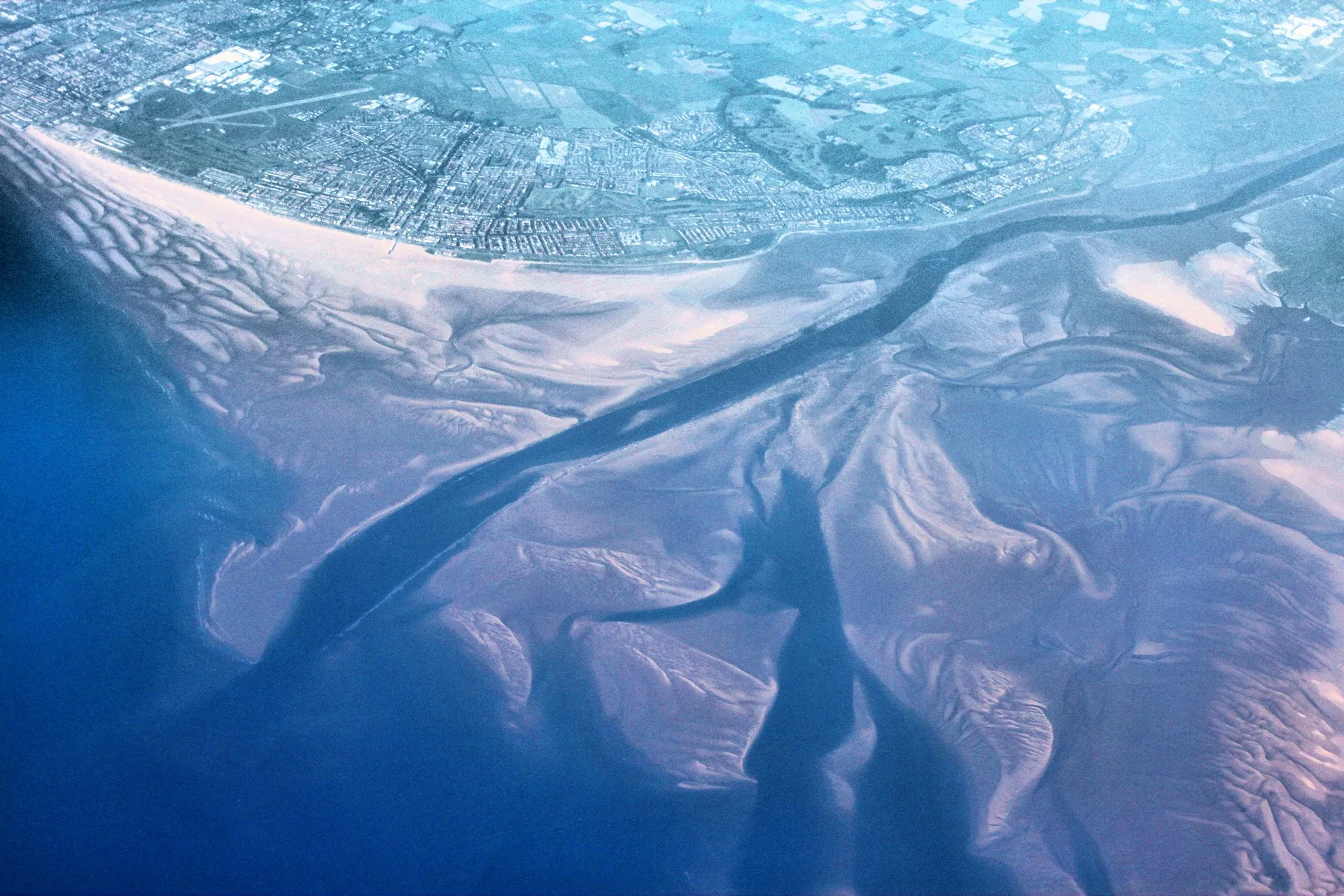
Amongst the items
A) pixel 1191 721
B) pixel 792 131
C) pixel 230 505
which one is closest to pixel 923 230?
pixel 792 131

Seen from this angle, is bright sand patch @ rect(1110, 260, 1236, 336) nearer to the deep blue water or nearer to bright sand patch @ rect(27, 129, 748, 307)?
bright sand patch @ rect(27, 129, 748, 307)

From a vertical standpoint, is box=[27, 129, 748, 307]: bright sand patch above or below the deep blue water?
above

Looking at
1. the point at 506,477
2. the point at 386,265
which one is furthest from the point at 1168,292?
the point at 386,265

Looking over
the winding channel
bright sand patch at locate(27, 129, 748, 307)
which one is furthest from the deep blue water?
bright sand patch at locate(27, 129, 748, 307)

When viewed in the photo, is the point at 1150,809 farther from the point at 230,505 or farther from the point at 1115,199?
the point at 1115,199

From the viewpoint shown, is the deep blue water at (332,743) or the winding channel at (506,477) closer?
the deep blue water at (332,743)

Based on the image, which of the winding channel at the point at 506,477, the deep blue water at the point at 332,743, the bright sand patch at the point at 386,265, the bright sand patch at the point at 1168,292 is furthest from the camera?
the bright sand patch at the point at 1168,292

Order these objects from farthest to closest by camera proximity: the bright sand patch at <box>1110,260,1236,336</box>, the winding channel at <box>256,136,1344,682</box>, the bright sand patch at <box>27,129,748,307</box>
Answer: the bright sand patch at <box>1110,260,1236,336</box> < the bright sand patch at <box>27,129,748,307</box> < the winding channel at <box>256,136,1344,682</box>

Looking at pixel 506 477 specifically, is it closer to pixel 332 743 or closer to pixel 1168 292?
pixel 332 743

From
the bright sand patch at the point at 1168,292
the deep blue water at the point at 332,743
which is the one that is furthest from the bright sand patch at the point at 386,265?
the bright sand patch at the point at 1168,292

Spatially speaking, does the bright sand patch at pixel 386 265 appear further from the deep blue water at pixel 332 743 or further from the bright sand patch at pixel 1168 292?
the bright sand patch at pixel 1168 292

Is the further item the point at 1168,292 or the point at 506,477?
the point at 1168,292

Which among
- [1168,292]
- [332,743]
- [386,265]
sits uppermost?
[386,265]

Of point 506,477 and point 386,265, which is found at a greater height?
point 386,265
